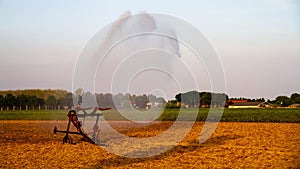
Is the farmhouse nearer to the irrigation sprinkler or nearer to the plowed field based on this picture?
the plowed field

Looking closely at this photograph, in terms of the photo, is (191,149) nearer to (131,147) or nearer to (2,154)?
(131,147)

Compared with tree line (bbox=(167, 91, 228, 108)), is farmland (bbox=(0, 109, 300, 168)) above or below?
below

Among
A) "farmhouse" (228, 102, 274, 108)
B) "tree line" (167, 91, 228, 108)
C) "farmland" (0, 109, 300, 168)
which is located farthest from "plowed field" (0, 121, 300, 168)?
"farmhouse" (228, 102, 274, 108)

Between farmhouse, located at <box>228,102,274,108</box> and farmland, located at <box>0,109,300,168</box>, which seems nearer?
farmland, located at <box>0,109,300,168</box>

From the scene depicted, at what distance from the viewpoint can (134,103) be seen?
25.3m

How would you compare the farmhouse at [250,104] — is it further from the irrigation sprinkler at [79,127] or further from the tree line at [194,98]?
the irrigation sprinkler at [79,127]

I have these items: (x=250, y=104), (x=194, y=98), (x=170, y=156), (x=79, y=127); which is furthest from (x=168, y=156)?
(x=250, y=104)

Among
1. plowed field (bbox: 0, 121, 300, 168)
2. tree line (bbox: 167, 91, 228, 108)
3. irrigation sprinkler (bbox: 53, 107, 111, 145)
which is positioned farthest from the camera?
tree line (bbox: 167, 91, 228, 108)

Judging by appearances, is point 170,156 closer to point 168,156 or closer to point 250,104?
point 168,156

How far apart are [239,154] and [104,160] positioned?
5.45 m

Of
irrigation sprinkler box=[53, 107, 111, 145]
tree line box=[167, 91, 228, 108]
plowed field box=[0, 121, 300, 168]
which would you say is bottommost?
plowed field box=[0, 121, 300, 168]

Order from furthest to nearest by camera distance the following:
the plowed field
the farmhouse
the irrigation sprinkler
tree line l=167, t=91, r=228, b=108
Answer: the farmhouse < tree line l=167, t=91, r=228, b=108 < the irrigation sprinkler < the plowed field

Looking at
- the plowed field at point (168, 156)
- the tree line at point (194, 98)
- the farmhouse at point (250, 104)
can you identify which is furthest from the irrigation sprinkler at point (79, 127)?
the farmhouse at point (250, 104)

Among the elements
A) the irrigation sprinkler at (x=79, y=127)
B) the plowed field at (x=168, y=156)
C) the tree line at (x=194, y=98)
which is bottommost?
the plowed field at (x=168, y=156)
